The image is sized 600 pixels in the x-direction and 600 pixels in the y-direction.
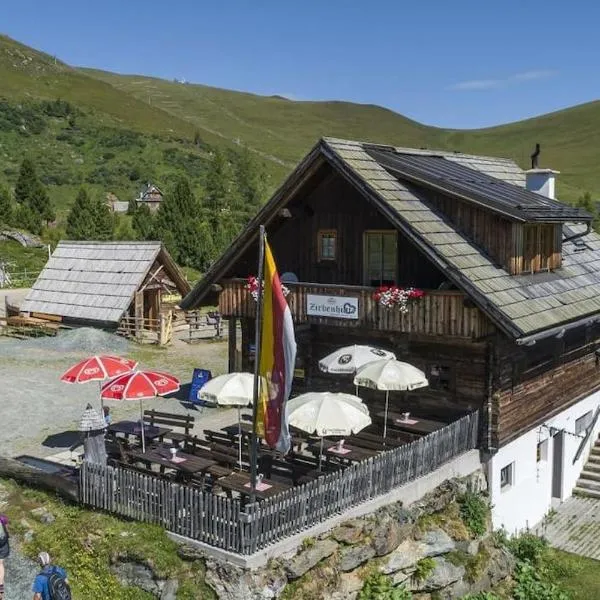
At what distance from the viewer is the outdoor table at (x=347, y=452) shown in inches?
598

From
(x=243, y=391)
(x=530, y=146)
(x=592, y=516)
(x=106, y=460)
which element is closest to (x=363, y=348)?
(x=243, y=391)

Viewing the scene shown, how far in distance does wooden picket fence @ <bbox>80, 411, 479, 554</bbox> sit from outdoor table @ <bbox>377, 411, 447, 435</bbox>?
1464mm

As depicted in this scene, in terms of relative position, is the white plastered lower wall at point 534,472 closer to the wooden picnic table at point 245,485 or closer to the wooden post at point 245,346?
the wooden picnic table at point 245,485

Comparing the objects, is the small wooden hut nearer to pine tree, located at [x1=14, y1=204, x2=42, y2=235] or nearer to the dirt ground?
the dirt ground

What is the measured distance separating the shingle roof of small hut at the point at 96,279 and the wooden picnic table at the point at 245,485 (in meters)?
21.9

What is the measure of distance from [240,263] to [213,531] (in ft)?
34.4

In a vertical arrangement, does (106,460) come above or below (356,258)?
below

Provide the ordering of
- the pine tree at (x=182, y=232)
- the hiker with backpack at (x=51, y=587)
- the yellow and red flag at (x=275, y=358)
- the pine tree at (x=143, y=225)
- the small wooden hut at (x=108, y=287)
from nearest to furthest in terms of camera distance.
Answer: the hiker with backpack at (x=51, y=587), the yellow and red flag at (x=275, y=358), the small wooden hut at (x=108, y=287), the pine tree at (x=182, y=232), the pine tree at (x=143, y=225)

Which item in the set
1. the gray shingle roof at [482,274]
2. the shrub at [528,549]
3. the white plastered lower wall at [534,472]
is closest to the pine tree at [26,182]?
the gray shingle roof at [482,274]

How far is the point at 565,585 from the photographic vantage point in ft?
52.6

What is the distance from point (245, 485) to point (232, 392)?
2.58 metres

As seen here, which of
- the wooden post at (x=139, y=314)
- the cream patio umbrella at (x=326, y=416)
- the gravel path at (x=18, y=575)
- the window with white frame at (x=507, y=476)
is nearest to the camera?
the gravel path at (x=18, y=575)

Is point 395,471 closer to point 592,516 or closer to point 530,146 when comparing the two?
point 592,516

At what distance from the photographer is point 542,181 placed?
934 inches
